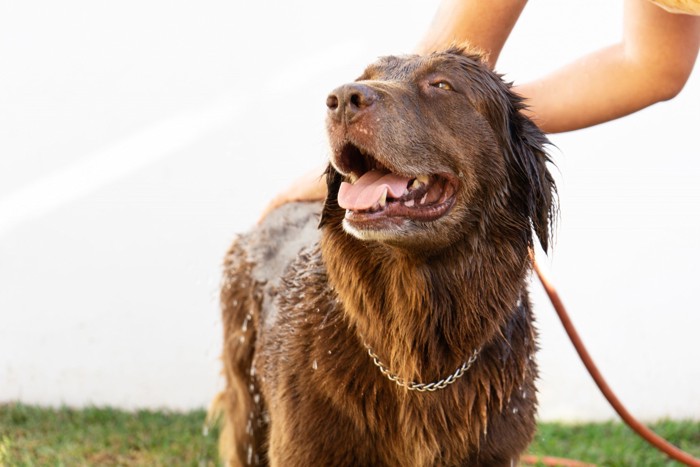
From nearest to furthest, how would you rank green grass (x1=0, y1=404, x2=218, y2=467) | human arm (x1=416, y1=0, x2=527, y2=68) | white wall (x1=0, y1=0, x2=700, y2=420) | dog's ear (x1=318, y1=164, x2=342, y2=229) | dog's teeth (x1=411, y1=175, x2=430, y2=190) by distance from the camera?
dog's teeth (x1=411, y1=175, x2=430, y2=190) → dog's ear (x1=318, y1=164, x2=342, y2=229) → human arm (x1=416, y1=0, x2=527, y2=68) → green grass (x1=0, y1=404, x2=218, y2=467) → white wall (x1=0, y1=0, x2=700, y2=420)

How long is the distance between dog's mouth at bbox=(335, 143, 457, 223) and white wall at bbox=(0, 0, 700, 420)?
3166 mm

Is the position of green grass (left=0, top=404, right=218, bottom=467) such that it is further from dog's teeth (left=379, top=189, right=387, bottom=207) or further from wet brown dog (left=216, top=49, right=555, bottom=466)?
dog's teeth (left=379, top=189, right=387, bottom=207)

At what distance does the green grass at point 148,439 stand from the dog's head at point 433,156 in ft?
7.73

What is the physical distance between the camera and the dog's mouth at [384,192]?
103 inches

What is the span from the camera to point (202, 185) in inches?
238

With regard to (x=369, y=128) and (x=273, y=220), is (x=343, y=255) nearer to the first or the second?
(x=369, y=128)

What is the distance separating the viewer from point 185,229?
6074 millimetres

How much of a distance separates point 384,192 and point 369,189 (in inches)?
2.7

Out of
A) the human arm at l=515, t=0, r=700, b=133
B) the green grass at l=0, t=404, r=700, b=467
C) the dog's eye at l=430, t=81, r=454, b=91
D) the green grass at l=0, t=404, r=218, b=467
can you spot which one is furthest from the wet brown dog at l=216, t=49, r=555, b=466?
the green grass at l=0, t=404, r=218, b=467

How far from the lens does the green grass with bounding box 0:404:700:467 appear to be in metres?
5.07

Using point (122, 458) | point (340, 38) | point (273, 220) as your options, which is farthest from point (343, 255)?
point (340, 38)

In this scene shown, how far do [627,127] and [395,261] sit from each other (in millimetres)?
3496

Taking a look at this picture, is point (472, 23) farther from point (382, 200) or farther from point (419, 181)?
point (382, 200)

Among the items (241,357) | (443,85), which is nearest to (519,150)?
(443,85)
